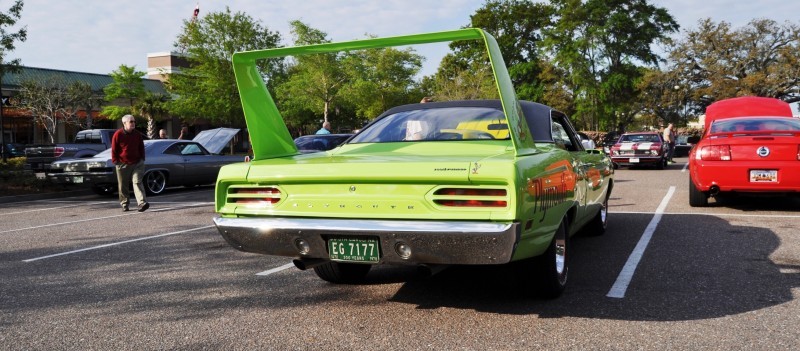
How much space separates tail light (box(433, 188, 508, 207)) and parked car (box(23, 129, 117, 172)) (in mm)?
15032

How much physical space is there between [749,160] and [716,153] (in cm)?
40

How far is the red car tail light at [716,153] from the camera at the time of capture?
27.8ft

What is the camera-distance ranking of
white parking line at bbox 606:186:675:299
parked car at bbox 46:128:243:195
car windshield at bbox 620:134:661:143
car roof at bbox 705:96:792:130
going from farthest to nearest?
car windshield at bbox 620:134:661:143 < car roof at bbox 705:96:792:130 < parked car at bbox 46:128:243:195 < white parking line at bbox 606:186:675:299

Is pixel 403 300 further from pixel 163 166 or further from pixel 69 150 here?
pixel 69 150

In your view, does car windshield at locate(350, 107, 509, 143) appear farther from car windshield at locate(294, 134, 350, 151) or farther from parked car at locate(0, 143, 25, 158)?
parked car at locate(0, 143, 25, 158)

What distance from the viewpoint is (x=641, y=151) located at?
20.2m

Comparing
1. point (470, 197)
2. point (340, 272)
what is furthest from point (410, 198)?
point (340, 272)

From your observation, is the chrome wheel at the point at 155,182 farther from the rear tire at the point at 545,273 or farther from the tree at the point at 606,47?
the tree at the point at 606,47

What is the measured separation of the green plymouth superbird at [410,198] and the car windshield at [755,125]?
5769 millimetres

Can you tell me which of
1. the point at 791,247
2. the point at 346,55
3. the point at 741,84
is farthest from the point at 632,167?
the point at 346,55

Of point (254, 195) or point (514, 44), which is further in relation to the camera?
point (514, 44)

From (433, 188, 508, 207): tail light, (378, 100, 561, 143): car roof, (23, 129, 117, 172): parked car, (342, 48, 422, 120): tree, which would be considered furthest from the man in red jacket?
(342, 48, 422, 120): tree

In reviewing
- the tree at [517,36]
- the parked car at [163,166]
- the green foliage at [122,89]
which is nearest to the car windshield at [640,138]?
the parked car at [163,166]

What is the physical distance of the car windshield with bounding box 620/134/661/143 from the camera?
68.0 ft
